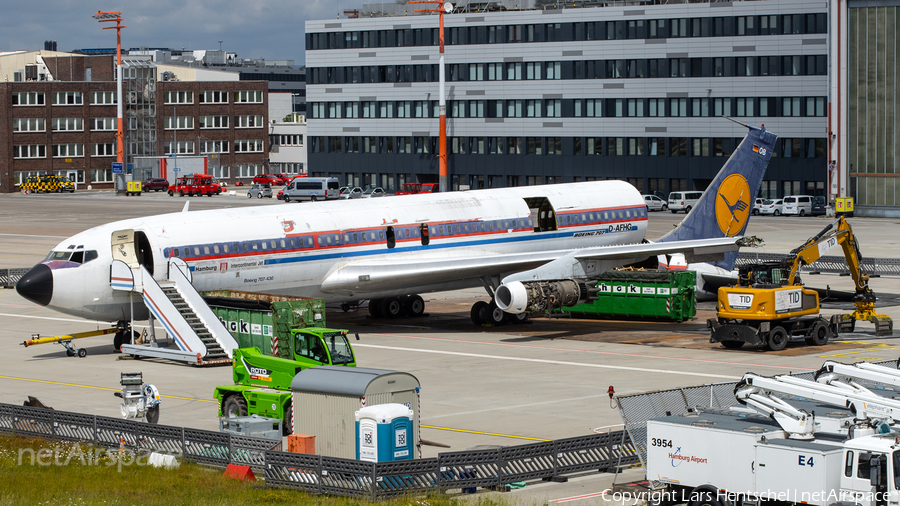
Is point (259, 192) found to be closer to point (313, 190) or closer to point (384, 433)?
point (313, 190)

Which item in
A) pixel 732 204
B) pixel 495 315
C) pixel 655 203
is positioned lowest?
pixel 495 315

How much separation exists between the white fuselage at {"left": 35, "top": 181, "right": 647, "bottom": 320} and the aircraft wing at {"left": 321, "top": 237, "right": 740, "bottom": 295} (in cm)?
10

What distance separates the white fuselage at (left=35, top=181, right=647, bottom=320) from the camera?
3897cm

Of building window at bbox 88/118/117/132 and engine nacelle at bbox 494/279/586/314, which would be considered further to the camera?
building window at bbox 88/118/117/132

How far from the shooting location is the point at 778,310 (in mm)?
37969

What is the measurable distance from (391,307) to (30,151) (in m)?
127

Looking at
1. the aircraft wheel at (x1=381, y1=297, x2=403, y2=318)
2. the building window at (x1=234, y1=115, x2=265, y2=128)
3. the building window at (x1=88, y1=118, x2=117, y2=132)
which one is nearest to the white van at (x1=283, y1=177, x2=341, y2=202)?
the building window at (x1=234, y1=115, x2=265, y2=128)

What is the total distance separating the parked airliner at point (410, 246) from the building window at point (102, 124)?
128 metres

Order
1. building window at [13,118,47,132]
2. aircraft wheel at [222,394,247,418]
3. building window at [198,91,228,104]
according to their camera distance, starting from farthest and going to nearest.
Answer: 1. building window at [198,91,228,104]
2. building window at [13,118,47,132]
3. aircraft wheel at [222,394,247,418]

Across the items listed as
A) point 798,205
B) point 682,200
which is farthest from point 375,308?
point 682,200

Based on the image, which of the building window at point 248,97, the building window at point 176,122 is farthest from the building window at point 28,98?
the building window at point 248,97

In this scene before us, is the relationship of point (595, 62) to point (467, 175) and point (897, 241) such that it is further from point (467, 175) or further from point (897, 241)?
point (897, 241)

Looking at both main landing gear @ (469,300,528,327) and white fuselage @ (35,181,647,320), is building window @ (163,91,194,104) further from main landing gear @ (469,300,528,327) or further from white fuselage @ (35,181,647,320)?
main landing gear @ (469,300,528,327)

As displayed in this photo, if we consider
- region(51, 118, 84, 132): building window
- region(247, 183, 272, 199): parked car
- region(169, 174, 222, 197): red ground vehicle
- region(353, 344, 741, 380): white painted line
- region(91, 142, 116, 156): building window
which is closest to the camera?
region(353, 344, 741, 380): white painted line
